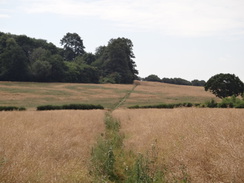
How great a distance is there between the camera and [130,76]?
93250mm

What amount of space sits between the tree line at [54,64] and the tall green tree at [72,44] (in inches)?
51.7

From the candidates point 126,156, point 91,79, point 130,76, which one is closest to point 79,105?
point 126,156

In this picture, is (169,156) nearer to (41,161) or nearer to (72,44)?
(41,161)

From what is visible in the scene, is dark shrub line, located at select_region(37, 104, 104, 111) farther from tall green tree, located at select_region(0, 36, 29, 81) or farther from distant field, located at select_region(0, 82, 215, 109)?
tall green tree, located at select_region(0, 36, 29, 81)

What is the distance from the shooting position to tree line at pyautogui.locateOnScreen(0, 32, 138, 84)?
68.1 meters

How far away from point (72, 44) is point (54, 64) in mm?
51335

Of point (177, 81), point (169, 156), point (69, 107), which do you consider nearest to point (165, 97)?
point (69, 107)

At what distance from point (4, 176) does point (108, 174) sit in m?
3.05

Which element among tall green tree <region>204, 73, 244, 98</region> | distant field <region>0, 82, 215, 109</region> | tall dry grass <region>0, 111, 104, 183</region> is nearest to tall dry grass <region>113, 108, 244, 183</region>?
tall dry grass <region>0, 111, 104, 183</region>

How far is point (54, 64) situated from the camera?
76.8 metres

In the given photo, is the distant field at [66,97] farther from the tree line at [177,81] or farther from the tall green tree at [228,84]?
the tree line at [177,81]

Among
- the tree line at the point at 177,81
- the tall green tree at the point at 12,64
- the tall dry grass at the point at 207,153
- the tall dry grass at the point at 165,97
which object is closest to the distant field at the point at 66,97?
the tall dry grass at the point at 165,97

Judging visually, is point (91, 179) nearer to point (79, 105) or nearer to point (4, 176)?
point (4, 176)

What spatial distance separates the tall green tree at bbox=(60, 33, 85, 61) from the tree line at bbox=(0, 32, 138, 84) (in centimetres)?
131
